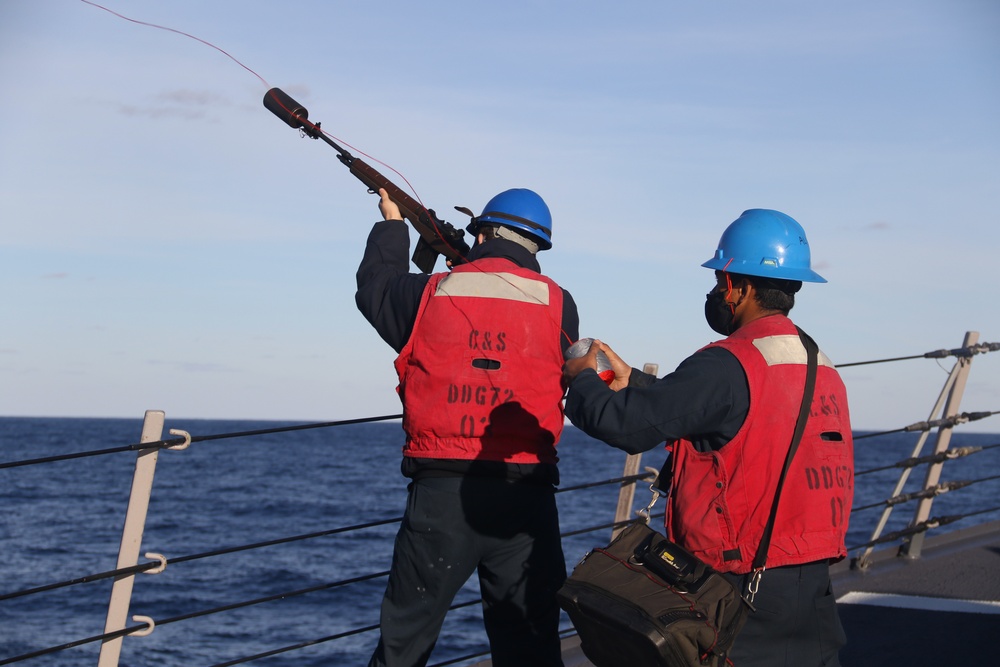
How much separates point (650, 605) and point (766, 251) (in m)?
1.08

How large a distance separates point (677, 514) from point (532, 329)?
3.09 feet

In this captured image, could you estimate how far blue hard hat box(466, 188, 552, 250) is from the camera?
12.6 ft

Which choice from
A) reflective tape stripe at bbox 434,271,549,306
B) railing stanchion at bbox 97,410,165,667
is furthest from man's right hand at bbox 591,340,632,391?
railing stanchion at bbox 97,410,165,667

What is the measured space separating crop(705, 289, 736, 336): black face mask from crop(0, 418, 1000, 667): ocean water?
176cm

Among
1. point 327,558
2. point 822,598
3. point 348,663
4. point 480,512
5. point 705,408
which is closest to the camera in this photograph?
point 705,408

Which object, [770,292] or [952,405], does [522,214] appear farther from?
[952,405]

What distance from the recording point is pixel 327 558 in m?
35.6

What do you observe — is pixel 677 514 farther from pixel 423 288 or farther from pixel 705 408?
pixel 423 288

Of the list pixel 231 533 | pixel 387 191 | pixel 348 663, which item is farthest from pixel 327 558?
pixel 387 191

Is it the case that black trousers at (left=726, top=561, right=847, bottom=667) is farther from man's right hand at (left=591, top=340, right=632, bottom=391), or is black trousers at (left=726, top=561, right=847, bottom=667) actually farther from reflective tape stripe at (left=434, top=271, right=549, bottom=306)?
reflective tape stripe at (left=434, top=271, right=549, bottom=306)

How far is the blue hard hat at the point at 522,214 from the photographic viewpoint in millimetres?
3836

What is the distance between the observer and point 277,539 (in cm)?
506

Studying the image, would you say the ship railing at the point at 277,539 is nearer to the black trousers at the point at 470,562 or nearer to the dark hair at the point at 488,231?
the black trousers at the point at 470,562

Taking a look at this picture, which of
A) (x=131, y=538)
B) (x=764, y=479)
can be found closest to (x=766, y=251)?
(x=764, y=479)
